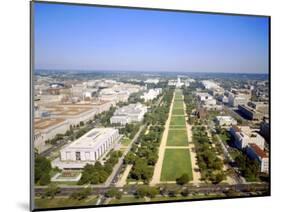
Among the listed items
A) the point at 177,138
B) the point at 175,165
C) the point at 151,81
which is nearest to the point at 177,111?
the point at 177,138

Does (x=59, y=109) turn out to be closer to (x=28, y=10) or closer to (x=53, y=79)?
(x=53, y=79)

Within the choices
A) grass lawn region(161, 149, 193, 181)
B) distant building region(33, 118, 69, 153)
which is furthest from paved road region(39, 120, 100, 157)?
grass lawn region(161, 149, 193, 181)

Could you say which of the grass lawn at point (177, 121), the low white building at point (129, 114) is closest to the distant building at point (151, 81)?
the low white building at point (129, 114)

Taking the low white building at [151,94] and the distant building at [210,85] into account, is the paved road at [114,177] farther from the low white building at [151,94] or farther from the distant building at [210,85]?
the distant building at [210,85]

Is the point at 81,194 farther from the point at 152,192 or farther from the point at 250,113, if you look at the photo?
the point at 250,113

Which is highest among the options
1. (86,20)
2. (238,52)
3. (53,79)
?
(86,20)
